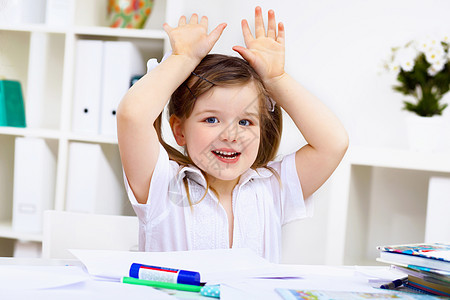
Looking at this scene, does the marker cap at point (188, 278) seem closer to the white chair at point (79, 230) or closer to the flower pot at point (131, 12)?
the white chair at point (79, 230)

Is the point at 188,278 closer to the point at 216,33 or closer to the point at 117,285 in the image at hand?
the point at 117,285

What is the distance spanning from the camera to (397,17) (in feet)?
5.24

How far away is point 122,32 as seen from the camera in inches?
61.9

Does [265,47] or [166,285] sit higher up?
[265,47]

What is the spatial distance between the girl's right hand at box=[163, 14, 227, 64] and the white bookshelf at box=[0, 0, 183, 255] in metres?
0.79

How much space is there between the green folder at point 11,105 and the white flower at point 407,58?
1.15 meters

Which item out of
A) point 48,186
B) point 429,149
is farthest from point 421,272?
point 48,186

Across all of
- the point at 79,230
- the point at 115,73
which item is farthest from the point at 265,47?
the point at 115,73

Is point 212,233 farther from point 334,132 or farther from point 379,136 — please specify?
point 379,136

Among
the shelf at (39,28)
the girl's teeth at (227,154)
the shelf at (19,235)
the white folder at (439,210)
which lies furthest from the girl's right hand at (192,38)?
the shelf at (19,235)

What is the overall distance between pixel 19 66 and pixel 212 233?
4.09ft

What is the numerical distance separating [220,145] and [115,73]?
870 millimetres

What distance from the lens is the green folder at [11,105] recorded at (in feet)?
5.57

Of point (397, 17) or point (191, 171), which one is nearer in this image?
point (191, 171)
